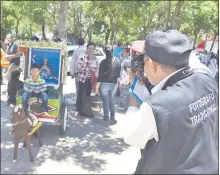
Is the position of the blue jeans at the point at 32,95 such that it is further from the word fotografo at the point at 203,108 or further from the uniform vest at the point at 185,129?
the word fotografo at the point at 203,108

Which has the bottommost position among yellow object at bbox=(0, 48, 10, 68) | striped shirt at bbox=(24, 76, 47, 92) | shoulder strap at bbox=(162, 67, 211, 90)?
striped shirt at bbox=(24, 76, 47, 92)

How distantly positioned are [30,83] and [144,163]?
2019 mm

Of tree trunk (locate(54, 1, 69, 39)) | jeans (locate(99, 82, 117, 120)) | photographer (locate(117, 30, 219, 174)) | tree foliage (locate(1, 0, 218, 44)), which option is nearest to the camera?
photographer (locate(117, 30, 219, 174))

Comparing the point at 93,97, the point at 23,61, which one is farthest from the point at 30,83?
the point at 93,97

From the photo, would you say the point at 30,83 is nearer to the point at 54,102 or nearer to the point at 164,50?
the point at 54,102

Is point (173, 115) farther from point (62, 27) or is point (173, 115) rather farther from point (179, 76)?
point (62, 27)

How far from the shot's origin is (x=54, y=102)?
435 centimetres

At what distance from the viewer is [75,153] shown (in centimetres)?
562

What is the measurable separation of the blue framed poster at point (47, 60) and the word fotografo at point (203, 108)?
1.33 m

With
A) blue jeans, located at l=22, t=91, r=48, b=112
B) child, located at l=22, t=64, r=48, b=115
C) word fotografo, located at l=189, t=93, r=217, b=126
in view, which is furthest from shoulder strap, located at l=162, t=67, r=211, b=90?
blue jeans, located at l=22, t=91, r=48, b=112

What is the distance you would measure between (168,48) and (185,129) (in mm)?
316

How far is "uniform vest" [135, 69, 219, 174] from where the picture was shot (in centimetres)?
129

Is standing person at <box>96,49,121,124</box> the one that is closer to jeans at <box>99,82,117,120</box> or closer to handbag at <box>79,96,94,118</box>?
jeans at <box>99,82,117,120</box>

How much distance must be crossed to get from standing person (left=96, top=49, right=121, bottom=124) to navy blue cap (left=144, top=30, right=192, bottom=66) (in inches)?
97.3
